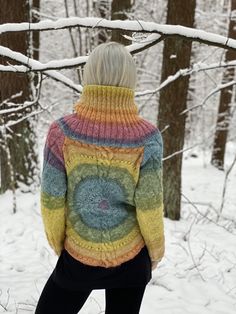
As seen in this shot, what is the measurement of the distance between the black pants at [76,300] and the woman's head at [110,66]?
1.04 metres

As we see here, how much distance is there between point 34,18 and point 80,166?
7282 millimetres

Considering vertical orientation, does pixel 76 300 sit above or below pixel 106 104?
below

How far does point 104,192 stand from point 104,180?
6cm

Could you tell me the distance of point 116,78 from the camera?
183 centimetres

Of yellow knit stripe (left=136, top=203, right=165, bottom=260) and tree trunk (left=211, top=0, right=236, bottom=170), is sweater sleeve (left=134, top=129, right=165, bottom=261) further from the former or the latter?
tree trunk (left=211, top=0, right=236, bottom=170)

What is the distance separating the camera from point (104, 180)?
1918 millimetres

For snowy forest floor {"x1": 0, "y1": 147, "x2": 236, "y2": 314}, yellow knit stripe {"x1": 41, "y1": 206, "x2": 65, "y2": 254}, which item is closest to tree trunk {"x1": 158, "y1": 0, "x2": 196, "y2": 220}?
snowy forest floor {"x1": 0, "y1": 147, "x2": 236, "y2": 314}

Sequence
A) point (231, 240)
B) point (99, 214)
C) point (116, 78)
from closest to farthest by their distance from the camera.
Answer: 1. point (116, 78)
2. point (99, 214)
3. point (231, 240)

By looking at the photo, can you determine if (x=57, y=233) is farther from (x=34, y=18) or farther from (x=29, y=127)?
(x=34, y=18)

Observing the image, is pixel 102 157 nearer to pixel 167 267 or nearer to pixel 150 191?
pixel 150 191

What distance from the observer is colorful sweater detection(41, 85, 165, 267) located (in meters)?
1.86

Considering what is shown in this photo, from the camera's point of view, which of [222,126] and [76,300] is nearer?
[76,300]

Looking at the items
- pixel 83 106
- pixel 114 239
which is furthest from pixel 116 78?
pixel 114 239

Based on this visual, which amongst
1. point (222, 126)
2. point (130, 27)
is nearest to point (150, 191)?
point (130, 27)
